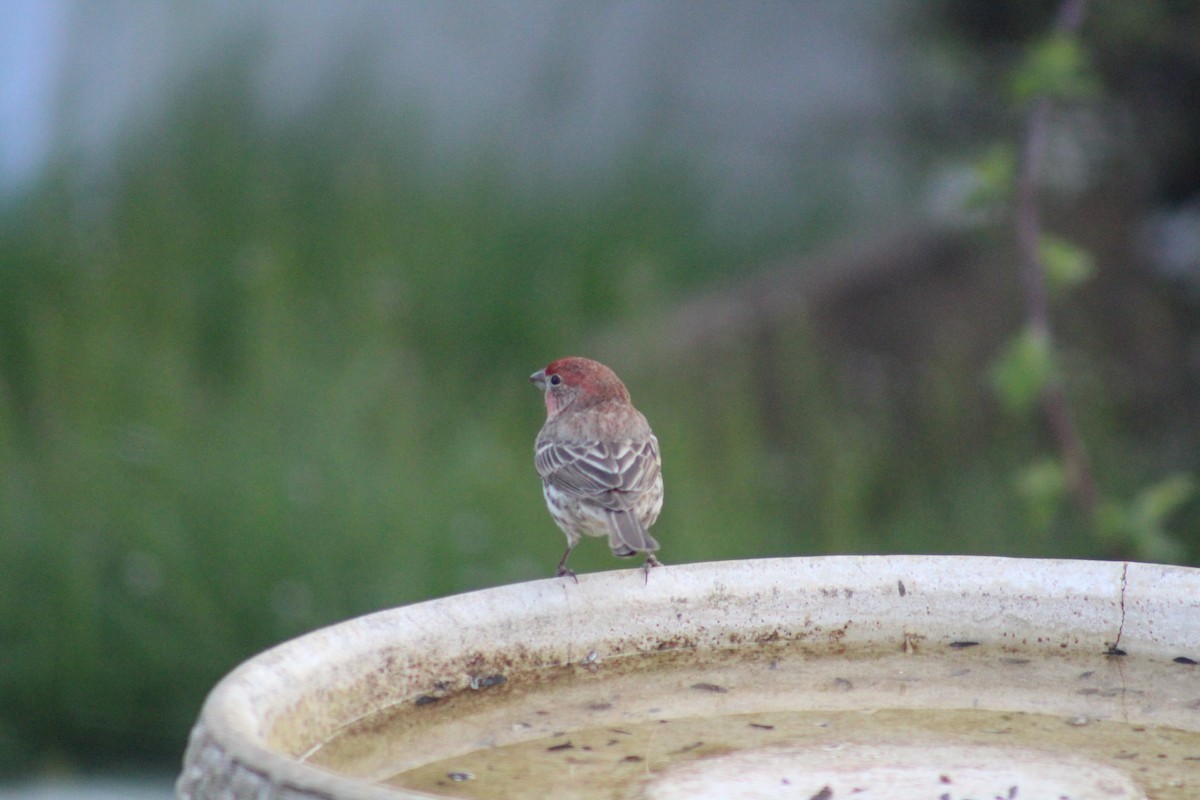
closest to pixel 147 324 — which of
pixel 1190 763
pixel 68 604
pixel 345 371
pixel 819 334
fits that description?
pixel 345 371

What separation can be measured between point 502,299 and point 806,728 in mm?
4915

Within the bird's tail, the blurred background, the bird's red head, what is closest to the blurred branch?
the blurred background

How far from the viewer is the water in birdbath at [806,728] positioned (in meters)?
2.41

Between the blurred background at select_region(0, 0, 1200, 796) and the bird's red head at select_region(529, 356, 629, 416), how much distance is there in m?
0.98

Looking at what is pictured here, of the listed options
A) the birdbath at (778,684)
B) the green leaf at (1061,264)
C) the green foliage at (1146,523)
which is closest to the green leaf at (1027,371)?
the green leaf at (1061,264)

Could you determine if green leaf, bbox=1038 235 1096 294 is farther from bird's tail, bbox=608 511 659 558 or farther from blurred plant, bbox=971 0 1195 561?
bird's tail, bbox=608 511 659 558

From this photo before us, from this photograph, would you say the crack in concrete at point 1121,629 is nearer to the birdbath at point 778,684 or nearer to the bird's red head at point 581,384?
the birdbath at point 778,684

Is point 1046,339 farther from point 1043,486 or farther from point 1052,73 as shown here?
point 1052,73

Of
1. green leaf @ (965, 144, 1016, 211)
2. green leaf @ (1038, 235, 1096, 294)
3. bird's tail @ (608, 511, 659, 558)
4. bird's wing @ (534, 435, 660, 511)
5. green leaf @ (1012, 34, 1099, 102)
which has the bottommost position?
bird's tail @ (608, 511, 659, 558)

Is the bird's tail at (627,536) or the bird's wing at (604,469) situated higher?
the bird's wing at (604,469)

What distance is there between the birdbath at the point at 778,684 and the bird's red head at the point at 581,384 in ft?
5.43

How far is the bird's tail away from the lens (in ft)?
12.4

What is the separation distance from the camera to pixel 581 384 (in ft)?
15.2

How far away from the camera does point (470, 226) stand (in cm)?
763
